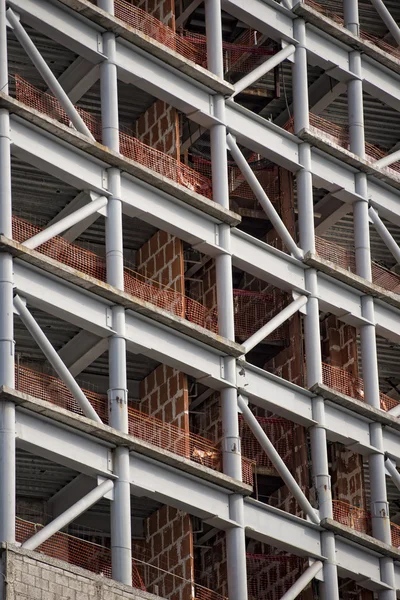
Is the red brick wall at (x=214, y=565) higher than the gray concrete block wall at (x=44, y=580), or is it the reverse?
the red brick wall at (x=214, y=565)

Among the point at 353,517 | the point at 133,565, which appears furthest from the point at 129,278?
the point at 353,517

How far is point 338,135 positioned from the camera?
7444 centimetres

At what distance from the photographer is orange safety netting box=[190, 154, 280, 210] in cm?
7419

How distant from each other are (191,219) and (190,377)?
4.69 metres

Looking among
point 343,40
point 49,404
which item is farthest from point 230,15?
point 49,404

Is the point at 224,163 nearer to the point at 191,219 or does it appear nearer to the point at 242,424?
the point at 191,219

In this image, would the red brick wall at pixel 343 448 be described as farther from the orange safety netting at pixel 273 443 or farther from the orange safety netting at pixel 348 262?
the orange safety netting at pixel 273 443

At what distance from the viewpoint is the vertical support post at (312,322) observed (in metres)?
67.4

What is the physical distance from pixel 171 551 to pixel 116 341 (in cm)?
670

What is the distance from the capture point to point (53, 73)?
227 ft

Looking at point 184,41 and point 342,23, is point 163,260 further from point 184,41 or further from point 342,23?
point 342,23

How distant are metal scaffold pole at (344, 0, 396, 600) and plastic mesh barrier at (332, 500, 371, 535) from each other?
372 millimetres

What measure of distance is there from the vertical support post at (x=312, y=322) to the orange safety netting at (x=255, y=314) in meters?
2.84

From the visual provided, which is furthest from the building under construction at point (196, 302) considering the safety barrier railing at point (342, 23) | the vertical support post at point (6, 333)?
the safety barrier railing at point (342, 23)
